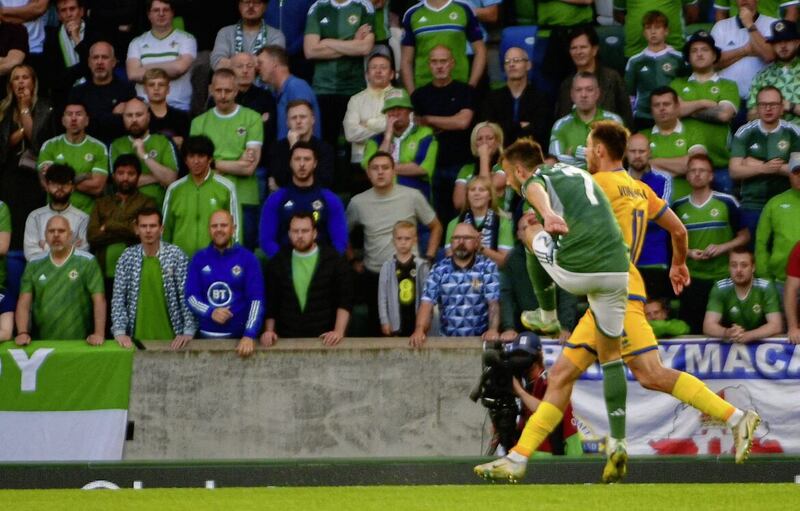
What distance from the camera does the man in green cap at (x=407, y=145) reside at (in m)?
13.3

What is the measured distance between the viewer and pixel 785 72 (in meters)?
13.6

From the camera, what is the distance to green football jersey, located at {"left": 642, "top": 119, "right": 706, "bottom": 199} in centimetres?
1316

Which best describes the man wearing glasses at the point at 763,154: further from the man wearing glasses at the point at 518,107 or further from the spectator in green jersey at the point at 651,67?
the man wearing glasses at the point at 518,107

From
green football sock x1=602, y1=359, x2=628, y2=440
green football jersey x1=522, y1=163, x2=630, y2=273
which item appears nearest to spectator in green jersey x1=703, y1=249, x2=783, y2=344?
green football sock x1=602, y1=359, x2=628, y2=440

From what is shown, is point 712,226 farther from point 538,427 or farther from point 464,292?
point 538,427

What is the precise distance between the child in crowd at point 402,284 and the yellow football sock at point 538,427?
4.01 meters

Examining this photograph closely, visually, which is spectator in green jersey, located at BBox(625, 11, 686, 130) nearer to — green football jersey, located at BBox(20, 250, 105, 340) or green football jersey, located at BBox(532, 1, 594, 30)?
green football jersey, located at BBox(532, 1, 594, 30)

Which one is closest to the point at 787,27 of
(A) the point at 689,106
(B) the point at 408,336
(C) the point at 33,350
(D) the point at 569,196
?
(A) the point at 689,106

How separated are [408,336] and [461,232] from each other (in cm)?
103

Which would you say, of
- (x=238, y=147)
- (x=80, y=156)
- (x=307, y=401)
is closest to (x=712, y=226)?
(x=307, y=401)

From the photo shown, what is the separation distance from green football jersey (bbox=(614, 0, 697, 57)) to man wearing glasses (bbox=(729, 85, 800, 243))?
1712mm

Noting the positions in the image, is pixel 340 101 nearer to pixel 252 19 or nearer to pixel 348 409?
pixel 252 19

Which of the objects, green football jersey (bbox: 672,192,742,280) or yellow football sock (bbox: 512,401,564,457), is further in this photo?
green football jersey (bbox: 672,192,742,280)

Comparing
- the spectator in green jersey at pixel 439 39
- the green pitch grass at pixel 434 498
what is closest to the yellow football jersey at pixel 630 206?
the green pitch grass at pixel 434 498
